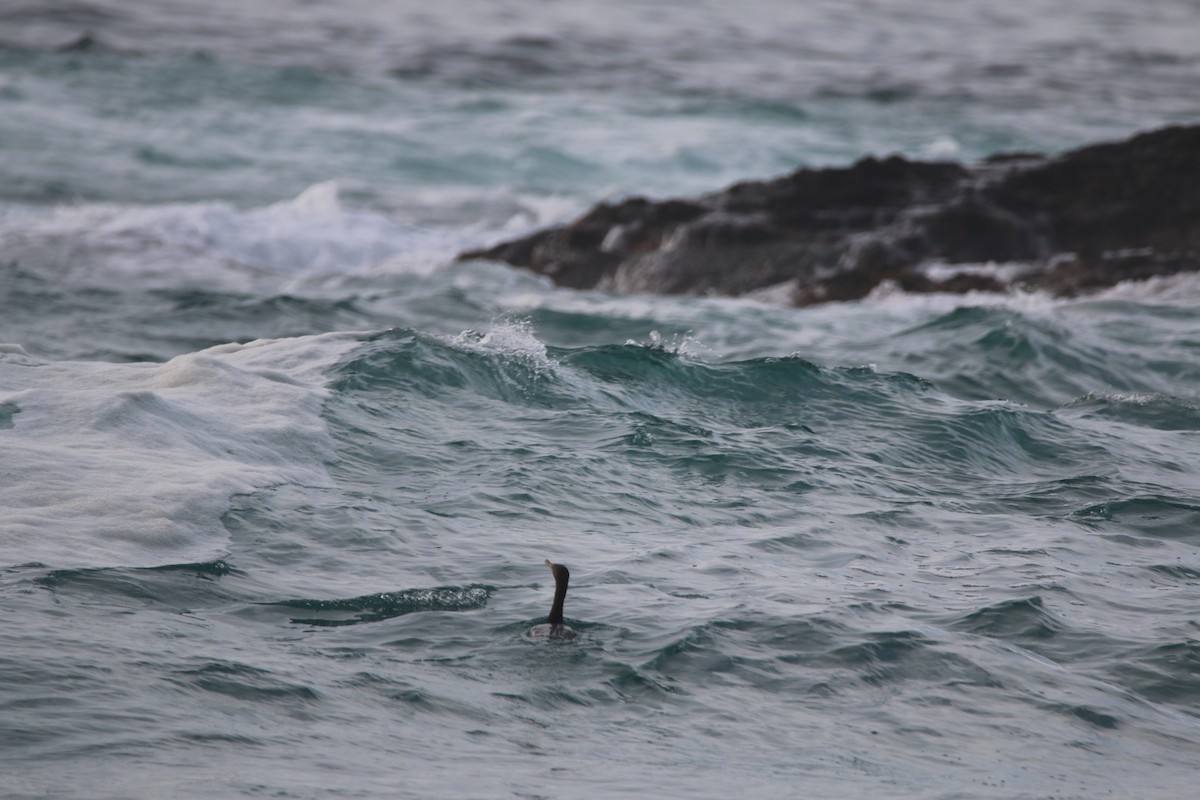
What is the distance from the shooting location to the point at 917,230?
1880cm

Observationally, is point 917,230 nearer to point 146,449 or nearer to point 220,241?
point 220,241

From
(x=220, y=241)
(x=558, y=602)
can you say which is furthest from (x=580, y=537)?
(x=220, y=241)

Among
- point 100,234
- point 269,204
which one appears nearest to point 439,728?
point 100,234

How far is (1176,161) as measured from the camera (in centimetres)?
1903

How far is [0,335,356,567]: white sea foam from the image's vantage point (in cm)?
738

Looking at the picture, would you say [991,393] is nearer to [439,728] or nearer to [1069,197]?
[1069,197]

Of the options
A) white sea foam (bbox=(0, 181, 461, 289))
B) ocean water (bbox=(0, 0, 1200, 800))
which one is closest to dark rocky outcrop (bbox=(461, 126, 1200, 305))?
ocean water (bbox=(0, 0, 1200, 800))

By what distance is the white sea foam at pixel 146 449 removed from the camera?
290 inches

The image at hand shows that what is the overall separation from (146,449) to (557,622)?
324 cm

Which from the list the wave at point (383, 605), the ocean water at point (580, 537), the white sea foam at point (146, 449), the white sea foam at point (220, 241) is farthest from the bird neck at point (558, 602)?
the white sea foam at point (220, 241)

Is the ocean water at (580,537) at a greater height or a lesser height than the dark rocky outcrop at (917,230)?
lesser

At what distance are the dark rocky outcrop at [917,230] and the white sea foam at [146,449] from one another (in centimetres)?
859

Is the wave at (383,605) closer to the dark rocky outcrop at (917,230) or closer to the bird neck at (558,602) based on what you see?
the bird neck at (558,602)

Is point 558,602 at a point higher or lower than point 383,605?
higher
